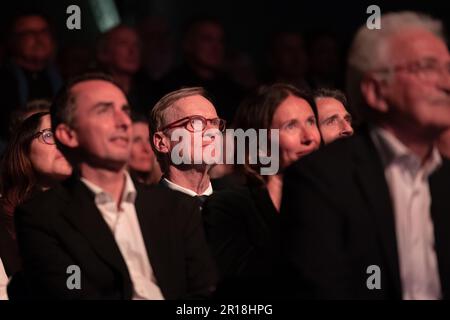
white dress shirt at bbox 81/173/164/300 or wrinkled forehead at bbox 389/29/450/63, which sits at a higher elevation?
wrinkled forehead at bbox 389/29/450/63

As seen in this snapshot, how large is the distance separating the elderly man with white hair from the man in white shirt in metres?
0.39

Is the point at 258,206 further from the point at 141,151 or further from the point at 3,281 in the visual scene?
the point at 141,151

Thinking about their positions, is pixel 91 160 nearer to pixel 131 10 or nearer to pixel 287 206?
pixel 287 206

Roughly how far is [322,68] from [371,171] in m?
4.77

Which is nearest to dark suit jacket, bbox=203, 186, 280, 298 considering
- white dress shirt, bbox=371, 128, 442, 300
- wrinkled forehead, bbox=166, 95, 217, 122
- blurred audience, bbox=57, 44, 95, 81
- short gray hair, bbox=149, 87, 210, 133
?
wrinkled forehead, bbox=166, 95, 217, 122

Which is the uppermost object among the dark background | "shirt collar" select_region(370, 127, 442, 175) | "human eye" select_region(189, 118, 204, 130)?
the dark background

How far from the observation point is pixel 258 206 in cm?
414

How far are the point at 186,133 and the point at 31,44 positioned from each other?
267 cm

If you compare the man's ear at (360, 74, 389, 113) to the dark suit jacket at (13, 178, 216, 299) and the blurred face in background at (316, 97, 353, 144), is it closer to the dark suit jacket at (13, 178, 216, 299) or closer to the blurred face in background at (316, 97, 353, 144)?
the dark suit jacket at (13, 178, 216, 299)

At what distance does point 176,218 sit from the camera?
11.2ft

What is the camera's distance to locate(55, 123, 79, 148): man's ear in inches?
129

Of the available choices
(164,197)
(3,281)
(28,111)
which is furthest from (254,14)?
(164,197)

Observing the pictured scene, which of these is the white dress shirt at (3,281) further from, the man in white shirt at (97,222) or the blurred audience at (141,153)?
the blurred audience at (141,153)

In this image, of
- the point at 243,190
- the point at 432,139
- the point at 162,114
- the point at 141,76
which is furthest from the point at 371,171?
the point at 141,76
